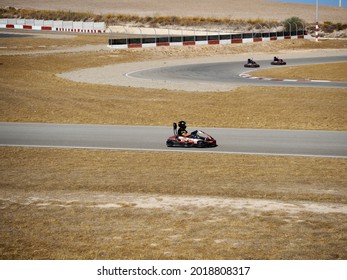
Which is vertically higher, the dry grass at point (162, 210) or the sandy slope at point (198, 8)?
the sandy slope at point (198, 8)

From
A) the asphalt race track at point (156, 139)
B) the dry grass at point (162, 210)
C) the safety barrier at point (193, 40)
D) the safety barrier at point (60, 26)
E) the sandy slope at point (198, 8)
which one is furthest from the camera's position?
the sandy slope at point (198, 8)

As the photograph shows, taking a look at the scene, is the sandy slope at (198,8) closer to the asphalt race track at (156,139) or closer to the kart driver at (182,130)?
the asphalt race track at (156,139)

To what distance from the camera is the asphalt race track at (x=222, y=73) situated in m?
36.4

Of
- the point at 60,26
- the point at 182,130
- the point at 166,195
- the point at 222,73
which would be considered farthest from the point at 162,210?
the point at 60,26

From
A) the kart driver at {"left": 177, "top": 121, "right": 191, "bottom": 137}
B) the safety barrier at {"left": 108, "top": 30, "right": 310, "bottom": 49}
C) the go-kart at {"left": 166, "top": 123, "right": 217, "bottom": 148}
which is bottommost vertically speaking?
the go-kart at {"left": 166, "top": 123, "right": 217, "bottom": 148}

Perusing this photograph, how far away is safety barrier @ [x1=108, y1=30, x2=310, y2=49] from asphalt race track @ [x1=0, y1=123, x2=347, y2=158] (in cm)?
3500

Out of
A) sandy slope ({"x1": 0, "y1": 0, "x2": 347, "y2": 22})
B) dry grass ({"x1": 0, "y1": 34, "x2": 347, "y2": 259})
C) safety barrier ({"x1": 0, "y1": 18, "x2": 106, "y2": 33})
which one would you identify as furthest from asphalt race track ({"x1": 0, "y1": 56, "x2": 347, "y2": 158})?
sandy slope ({"x1": 0, "y1": 0, "x2": 347, "y2": 22})

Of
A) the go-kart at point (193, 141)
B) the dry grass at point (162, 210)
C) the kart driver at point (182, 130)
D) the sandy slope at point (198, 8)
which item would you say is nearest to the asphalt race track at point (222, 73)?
the go-kart at point (193, 141)

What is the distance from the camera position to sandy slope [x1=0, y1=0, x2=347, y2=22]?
12056cm

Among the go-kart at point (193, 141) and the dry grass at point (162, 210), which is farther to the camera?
the go-kart at point (193, 141)

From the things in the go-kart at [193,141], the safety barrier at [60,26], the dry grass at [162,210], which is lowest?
the dry grass at [162,210]

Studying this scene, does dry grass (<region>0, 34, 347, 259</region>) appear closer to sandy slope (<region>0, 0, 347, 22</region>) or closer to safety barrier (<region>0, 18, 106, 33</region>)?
safety barrier (<region>0, 18, 106, 33</region>)

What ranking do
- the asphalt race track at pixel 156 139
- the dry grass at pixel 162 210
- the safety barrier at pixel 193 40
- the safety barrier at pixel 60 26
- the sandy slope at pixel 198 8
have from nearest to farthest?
the dry grass at pixel 162 210
the asphalt race track at pixel 156 139
the safety barrier at pixel 193 40
the safety barrier at pixel 60 26
the sandy slope at pixel 198 8

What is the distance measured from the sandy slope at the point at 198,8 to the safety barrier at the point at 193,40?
162 feet
